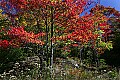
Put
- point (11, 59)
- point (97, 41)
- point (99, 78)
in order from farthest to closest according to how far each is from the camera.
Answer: point (97, 41) < point (11, 59) < point (99, 78)

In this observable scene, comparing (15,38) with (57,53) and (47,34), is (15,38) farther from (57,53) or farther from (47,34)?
(57,53)

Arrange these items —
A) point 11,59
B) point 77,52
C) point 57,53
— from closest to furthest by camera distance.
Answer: point 11,59, point 57,53, point 77,52

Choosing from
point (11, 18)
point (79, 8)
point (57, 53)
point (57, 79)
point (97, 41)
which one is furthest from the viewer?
point (57, 53)

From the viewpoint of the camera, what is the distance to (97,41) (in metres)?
20.7

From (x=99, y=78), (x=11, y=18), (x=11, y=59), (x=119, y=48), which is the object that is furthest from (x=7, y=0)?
(x=119, y=48)

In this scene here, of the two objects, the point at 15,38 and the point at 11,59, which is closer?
the point at 15,38

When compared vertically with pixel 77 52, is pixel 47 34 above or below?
above

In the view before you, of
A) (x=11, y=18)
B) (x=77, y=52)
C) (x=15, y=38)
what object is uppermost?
(x=11, y=18)

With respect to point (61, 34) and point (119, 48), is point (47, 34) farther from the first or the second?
point (119, 48)

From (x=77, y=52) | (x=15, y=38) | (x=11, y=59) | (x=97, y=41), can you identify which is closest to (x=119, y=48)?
(x=77, y=52)

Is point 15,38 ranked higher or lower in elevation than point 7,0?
lower

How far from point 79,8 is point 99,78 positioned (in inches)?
223

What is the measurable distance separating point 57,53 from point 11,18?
873cm

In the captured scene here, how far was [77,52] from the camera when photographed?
26.7 metres
